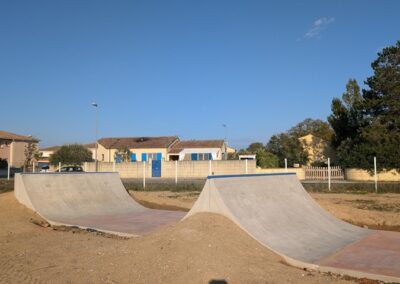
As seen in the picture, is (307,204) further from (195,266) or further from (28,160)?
(28,160)

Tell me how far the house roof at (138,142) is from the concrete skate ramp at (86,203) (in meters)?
35.5

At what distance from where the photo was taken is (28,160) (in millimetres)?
45938

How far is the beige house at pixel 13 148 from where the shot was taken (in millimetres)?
53469

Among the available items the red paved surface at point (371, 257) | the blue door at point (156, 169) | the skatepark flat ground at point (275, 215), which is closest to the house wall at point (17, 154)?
the blue door at point (156, 169)

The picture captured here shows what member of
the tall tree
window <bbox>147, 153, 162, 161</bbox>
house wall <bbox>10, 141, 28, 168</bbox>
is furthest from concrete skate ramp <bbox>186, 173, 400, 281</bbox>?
house wall <bbox>10, 141, 28, 168</bbox>

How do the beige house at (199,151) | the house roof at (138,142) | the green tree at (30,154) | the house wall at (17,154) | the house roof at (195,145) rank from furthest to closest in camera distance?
the house wall at (17,154)
the house roof at (138,142)
the house roof at (195,145)
the beige house at (199,151)
the green tree at (30,154)

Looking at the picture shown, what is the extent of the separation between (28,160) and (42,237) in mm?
39939

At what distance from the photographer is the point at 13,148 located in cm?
5469

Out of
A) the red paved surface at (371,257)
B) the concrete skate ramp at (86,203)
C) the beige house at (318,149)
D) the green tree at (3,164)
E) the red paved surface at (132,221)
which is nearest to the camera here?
the red paved surface at (371,257)

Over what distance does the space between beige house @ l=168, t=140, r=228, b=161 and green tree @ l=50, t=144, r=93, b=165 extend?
427 inches

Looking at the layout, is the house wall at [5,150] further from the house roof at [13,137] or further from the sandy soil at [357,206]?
the sandy soil at [357,206]

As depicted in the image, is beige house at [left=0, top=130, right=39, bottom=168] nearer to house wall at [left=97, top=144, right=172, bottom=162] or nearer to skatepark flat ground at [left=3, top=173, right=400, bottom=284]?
house wall at [left=97, top=144, right=172, bottom=162]

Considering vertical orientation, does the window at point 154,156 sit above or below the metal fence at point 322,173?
above

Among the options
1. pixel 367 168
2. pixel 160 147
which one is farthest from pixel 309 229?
pixel 160 147
